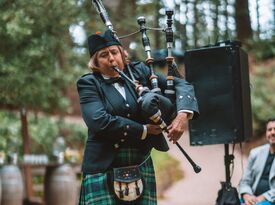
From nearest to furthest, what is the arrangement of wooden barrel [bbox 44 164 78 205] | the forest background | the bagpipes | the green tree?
the bagpipes < the forest background < wooden barrel [bbox 44 164 78 205] < the green tree

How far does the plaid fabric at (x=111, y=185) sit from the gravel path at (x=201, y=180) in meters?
5.53

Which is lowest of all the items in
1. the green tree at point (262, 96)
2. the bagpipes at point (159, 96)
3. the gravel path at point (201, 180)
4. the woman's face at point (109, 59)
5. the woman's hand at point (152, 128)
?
the gravel path at point (201, 180)

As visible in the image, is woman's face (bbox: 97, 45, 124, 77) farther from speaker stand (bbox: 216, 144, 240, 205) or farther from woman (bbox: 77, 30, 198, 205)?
speaker stand (bbox: 216, 144, 240, 205)

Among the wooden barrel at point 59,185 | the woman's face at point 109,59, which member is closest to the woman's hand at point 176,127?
the woman's face at point 109,59

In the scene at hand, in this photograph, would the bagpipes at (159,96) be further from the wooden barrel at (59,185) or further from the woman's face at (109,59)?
the wooden barrel at (59,185)

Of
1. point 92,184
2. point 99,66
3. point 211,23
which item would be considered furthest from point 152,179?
point 211,23

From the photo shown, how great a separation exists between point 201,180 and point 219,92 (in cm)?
667

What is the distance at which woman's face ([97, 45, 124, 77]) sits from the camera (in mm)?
2697

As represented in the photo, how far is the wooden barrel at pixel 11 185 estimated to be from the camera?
6125mm

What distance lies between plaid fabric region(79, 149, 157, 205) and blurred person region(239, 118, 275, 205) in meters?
1.69

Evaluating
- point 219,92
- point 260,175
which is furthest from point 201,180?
point 219,92

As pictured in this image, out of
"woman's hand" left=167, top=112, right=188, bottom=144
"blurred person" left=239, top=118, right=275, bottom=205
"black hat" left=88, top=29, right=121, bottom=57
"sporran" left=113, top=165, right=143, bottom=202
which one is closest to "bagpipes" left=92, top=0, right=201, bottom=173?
"woman's hand" left=167, top=112, right=188, bottom=144

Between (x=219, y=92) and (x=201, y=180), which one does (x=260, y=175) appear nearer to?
(x=219, y=92)

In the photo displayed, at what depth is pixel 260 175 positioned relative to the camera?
14.5 ft
